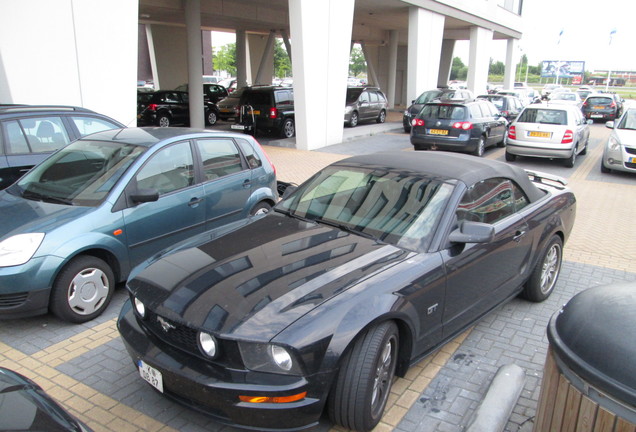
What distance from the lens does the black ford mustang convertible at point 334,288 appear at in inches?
103

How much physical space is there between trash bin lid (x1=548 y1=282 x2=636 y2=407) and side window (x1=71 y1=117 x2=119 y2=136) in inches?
248

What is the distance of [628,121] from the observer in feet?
41.2

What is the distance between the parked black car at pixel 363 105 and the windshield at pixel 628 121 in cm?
999

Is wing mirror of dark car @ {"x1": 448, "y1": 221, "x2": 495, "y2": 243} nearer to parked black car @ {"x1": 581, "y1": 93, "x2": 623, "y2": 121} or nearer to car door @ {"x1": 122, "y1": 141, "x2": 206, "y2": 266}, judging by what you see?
car door @ {"x1": 122, "y1": 141, "x2": 206, "y2": 266}

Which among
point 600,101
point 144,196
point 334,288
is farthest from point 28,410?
point 600,101

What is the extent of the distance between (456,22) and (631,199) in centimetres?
1867

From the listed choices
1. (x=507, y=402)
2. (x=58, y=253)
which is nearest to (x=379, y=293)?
(x=507, y=402)

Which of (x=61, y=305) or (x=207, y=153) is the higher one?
(x=207, y=153)

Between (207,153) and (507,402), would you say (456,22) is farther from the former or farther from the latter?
(507,402)

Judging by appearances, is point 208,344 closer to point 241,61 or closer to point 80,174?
point 80,174

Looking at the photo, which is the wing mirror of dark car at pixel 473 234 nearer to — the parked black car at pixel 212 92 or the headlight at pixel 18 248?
the headlight at pixel 18 248

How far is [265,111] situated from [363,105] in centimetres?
604

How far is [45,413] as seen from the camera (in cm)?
207

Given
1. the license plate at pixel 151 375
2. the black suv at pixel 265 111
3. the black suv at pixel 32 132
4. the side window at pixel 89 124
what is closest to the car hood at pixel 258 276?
the license plate at pixel 151 375
